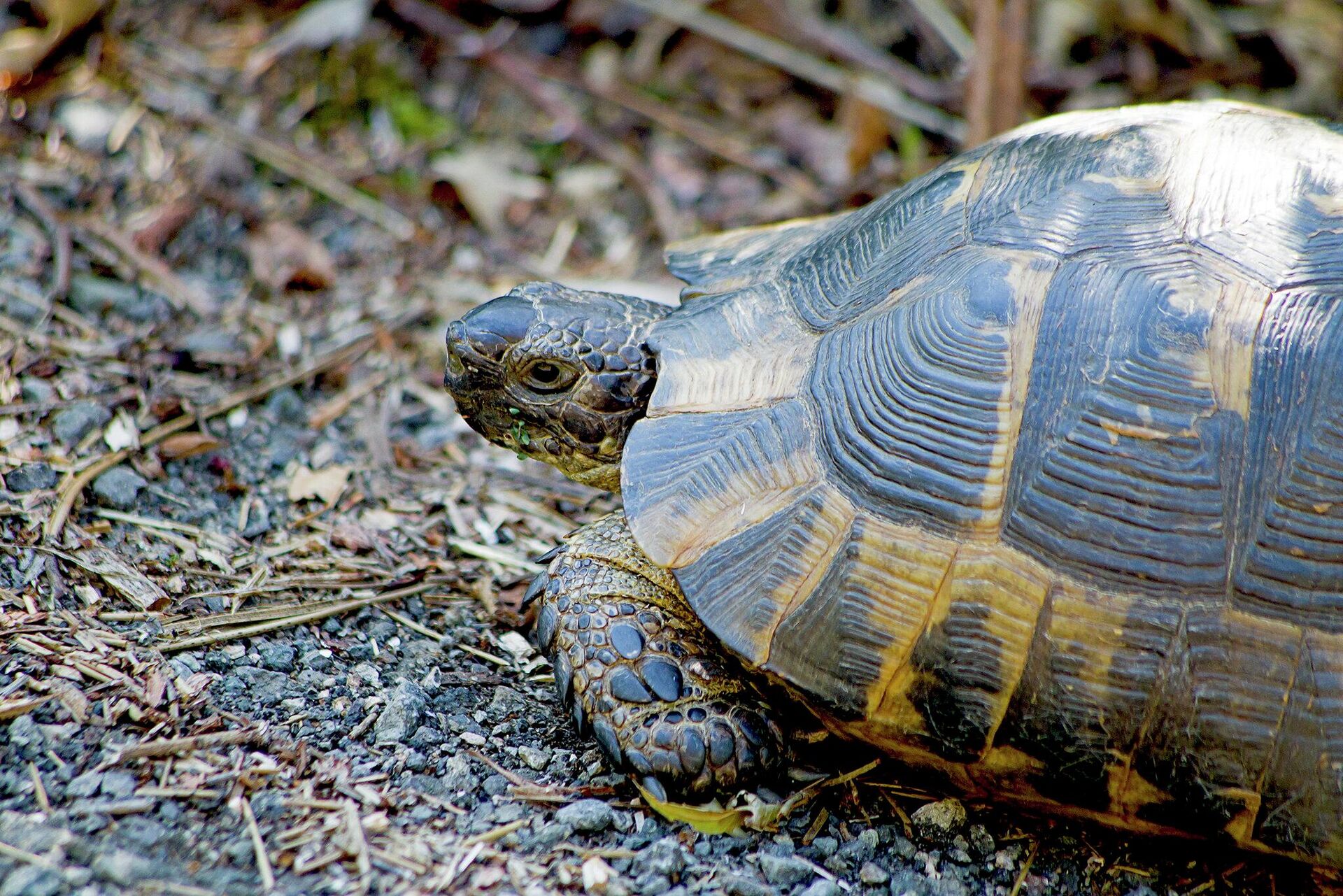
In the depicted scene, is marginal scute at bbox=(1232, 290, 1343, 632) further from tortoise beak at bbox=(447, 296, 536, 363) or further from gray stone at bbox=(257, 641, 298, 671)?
gray stone at bbox=(257, 641, 298, 671)

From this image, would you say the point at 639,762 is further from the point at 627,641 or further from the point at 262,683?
the point at 262,683

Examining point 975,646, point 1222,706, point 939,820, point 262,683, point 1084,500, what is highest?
point 1084,500

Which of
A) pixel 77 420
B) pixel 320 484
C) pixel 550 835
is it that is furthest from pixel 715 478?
pixel 77 420

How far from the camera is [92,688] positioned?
2762 millimetres

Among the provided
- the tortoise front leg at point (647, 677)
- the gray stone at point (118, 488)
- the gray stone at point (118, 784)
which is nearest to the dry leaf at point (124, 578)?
the gray stone at point (118, 488)

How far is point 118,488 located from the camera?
3.53 m

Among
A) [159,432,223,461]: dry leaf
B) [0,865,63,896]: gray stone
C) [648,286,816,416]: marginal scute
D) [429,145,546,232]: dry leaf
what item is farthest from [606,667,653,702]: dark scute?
[429,145,546,232]: dry leaf

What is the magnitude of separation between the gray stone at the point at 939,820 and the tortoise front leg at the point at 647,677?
0.39m

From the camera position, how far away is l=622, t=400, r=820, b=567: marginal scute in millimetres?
2863

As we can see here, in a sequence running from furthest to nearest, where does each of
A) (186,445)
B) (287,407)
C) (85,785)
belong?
(287,407), (186,445), (85,785)

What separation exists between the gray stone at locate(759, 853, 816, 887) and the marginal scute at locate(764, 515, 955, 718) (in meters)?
0.35

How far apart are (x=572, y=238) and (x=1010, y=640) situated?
347cm

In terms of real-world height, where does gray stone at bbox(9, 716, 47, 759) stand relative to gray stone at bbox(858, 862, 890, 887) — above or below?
below

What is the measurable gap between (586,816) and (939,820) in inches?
35.3
